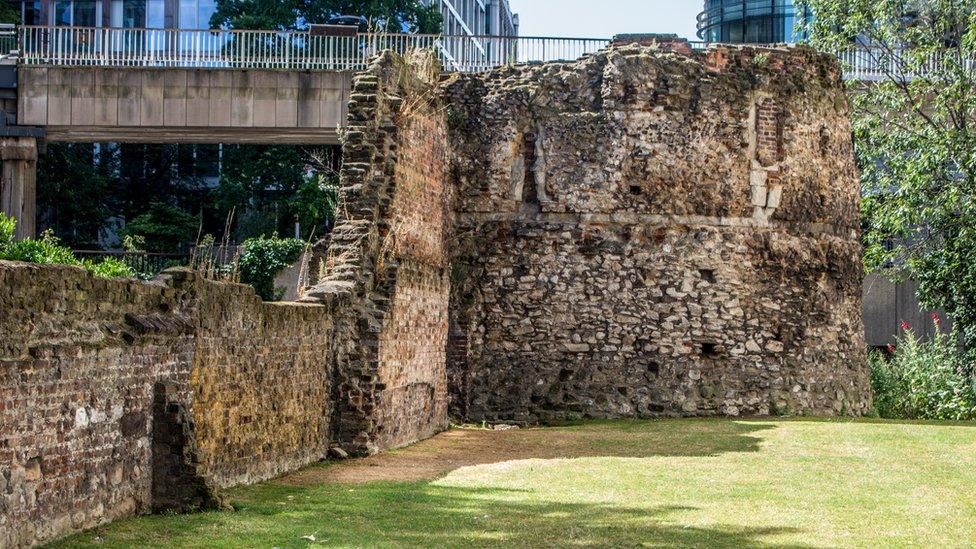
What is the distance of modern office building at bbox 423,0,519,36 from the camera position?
2277 inches

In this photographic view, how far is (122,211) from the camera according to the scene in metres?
47.4

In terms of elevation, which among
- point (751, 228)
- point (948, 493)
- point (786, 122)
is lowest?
point (948, 493)

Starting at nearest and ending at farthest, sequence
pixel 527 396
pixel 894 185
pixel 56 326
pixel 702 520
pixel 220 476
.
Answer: pixel 56 326 → pixel 702 520 → pixel 220 476 → pixel 527 396 → pixel 894 185

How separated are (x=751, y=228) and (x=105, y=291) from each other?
44.0 feet

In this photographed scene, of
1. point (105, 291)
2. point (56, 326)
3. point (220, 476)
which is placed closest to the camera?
point (56, 326)

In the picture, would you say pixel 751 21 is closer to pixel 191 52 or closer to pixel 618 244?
pixel 191 52

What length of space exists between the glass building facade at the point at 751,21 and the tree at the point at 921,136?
1627cm

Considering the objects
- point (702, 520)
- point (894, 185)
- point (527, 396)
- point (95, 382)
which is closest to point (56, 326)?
point (95, 382)

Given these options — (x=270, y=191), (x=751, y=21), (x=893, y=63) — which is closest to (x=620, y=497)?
(x=893, y=63)

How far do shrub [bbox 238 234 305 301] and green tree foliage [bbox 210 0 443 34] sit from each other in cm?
1115

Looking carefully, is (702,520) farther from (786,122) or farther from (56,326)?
(786,122)

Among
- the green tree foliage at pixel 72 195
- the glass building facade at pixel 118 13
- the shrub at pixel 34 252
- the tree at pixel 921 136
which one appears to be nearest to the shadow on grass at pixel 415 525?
the shrub at pixel 34 252

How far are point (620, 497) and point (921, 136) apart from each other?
57.7ft

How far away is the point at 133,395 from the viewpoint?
36.0 feet
